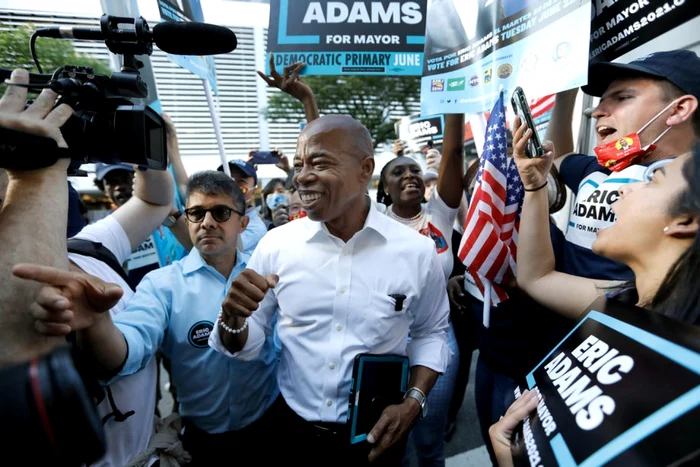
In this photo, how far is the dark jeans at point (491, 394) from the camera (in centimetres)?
198

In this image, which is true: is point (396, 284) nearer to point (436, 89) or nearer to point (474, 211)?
point (474, 211)

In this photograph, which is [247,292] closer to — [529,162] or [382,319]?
[382,319]

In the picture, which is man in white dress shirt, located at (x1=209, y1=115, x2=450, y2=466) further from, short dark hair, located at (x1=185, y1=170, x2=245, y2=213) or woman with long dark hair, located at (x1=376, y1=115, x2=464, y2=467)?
short dark hair, located at (x1=185, y1=170, x2=245, y2=213)

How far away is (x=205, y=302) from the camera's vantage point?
182 centimetres

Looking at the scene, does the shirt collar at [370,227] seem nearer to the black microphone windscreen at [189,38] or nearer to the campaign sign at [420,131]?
the black microphone windscreen at [189,38]

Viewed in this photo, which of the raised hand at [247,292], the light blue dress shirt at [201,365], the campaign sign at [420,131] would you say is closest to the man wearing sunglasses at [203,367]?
the light blue dress shirt at [201,365]

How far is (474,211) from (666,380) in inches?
53.1

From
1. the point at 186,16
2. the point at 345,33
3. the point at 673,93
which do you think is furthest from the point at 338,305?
the point at 186,16

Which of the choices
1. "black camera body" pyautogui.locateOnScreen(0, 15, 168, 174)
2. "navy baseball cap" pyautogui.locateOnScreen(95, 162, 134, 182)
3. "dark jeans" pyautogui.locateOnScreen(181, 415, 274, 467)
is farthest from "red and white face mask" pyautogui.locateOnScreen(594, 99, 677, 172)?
"navy baseball cap" pyautogui.locateOnScreen(95, 162, 134, 182)

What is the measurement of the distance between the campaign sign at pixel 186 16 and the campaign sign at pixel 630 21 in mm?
2172

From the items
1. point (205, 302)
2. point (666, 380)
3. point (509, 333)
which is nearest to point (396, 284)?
point (509, 333)

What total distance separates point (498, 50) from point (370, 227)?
132 centimetres

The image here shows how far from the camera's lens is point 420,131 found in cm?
574

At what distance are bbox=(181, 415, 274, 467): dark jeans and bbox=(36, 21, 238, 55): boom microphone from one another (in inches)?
63.3
